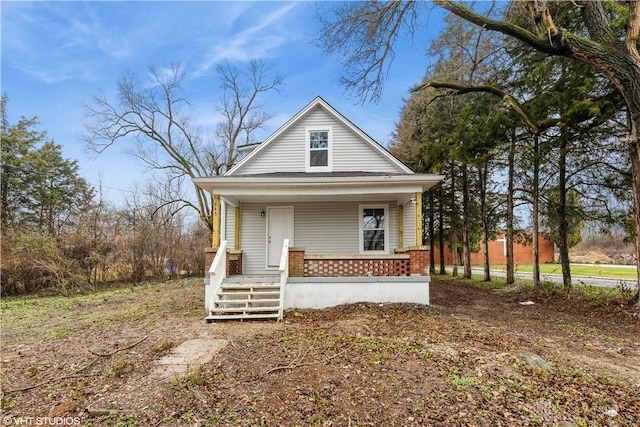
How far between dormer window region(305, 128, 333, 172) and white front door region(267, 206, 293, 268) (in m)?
1.68

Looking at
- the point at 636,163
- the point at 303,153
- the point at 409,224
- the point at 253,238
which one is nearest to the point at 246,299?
the point at 253,238

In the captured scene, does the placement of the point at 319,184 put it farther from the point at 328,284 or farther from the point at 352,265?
the point at 328,284

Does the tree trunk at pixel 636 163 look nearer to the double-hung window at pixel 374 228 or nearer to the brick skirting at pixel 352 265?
the brick skirting at pixel 352 265

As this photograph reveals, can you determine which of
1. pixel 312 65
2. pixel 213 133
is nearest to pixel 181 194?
pixel 213 133

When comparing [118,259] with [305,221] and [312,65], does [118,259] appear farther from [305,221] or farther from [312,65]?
[312,65]

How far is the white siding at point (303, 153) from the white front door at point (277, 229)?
141cm

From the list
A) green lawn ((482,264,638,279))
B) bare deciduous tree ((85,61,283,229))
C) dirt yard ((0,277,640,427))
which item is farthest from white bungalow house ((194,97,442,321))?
green lawn ((482,264,638,279))

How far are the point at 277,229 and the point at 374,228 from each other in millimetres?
3255

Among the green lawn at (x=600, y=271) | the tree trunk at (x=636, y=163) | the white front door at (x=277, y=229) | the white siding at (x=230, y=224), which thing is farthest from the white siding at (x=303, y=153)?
the green lawn at (x=600, y=271)

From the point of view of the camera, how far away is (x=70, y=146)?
78.7 ft

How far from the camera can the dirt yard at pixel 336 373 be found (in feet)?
11.0

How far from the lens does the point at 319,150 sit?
11453mm

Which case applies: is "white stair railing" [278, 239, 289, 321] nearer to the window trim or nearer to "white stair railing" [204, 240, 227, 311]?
"white stair railing" [204, 240, 227, 311]

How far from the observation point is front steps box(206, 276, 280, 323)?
7418mm
